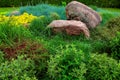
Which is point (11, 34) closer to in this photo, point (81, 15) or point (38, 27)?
point (38, 27)

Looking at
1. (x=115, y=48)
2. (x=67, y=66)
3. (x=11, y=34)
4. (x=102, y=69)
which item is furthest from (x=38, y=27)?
(x=102, y=69)

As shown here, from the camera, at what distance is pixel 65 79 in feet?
18.2

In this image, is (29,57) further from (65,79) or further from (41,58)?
(65,79)

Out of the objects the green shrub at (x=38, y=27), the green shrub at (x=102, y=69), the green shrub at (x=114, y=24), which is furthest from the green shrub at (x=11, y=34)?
the green shrub at (x=114, y=24)

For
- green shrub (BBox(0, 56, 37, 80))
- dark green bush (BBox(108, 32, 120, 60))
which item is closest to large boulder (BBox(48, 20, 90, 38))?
dark green bush (BBox(108, 32, 120, 60))

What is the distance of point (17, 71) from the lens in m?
5.50

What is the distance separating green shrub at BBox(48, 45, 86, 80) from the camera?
554 centimetres

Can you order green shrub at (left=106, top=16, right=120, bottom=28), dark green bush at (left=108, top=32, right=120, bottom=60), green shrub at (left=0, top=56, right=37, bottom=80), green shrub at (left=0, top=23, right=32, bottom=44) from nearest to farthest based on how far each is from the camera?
green shrub at (left=0, top=56, right=37, bottom=80) → dark green bush at (left=108, top=32, right=120, bottom=60) → green shrub at (left=0, top=23, right=32, bottom=44) → green shrub at (left=106, top=16, right=120, bottom=28)

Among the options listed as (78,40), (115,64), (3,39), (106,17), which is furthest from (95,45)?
(106,17)

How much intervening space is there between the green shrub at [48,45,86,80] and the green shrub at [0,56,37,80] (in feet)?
1.20

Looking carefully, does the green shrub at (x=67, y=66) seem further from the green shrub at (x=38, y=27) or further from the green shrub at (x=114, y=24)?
the green shrub at (x=114, y=24)

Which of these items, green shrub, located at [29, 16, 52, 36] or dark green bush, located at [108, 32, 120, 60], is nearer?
dark green bush, located at [108, 32, 120, 60]

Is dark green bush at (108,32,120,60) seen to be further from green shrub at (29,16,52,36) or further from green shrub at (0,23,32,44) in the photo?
green shrub at (29,16,52,36)

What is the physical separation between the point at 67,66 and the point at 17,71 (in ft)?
2.75
